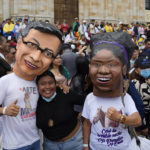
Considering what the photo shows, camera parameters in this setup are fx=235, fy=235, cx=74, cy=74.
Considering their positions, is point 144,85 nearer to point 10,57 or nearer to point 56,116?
point 56,116

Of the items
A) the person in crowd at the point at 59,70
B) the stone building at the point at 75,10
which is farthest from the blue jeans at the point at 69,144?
the stone building at the point at 75,10

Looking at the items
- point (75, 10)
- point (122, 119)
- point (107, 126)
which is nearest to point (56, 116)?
point (107, 126)

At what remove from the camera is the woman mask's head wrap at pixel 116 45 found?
7.02ft

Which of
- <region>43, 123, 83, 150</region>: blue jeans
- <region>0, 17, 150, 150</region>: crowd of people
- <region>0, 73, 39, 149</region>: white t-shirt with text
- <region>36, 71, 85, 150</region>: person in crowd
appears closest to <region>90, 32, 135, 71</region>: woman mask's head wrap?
<region>0, 17, 150, 150</region>: crowd of people

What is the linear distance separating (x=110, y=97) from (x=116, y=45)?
0.49 m

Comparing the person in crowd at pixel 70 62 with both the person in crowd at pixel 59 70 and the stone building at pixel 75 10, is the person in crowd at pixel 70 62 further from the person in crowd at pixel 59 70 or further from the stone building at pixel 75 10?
the stone building at pixel 75 10

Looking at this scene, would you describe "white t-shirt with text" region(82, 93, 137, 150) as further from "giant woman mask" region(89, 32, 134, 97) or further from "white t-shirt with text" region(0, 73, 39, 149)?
"white t-shirt with text" region(0, 73, 39, 149)

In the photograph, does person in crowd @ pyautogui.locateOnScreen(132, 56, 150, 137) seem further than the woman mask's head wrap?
Yes

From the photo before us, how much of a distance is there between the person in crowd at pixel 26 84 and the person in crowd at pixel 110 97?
1.58 ft

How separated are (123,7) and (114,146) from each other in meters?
22.8

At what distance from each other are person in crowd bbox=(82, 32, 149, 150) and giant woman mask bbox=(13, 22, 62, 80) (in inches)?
17.5

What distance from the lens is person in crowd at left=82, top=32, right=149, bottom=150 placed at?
210cm

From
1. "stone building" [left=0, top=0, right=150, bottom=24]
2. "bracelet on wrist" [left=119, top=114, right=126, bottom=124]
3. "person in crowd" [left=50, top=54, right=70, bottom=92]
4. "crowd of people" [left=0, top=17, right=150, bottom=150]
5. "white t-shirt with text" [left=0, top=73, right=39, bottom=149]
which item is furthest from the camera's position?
"stone building" [left=0, top=0, right=150, bottom=24]

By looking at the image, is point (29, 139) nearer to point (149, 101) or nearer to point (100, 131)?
point (100, 131)
